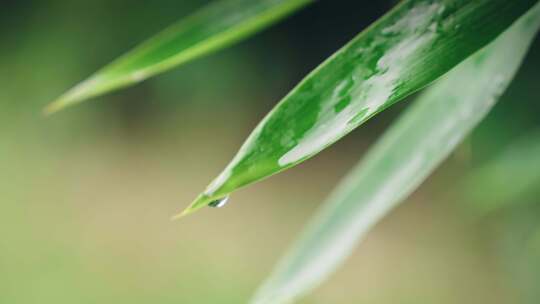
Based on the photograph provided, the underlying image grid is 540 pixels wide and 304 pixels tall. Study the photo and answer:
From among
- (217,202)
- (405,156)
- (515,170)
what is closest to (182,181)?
(515,170)

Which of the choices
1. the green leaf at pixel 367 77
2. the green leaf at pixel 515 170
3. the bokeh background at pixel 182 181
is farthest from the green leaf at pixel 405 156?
the bokeh background at pixel 182 181

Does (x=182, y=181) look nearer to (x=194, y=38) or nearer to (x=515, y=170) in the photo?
(x=515, y=170)

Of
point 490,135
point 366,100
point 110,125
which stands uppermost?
point 110,125

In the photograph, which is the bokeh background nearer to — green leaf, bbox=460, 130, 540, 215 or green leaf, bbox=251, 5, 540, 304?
green leaf, bbox=460, 130, 540, 215

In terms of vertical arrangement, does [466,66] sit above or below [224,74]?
→ below

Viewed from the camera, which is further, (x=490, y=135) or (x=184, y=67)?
(x=184, y=67)

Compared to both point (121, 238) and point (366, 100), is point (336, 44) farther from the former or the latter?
point (366, 100)

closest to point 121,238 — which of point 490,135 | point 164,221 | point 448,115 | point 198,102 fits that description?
point 164,221

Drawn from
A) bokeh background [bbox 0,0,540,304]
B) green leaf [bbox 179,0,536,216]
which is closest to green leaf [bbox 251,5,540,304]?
green leaf [bbox 179,0,536,216]
